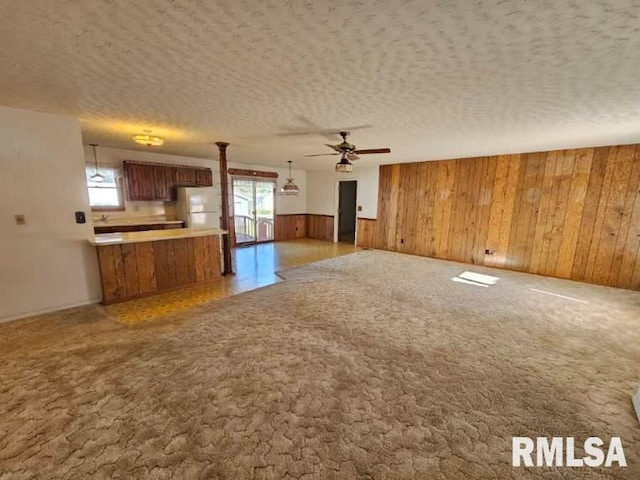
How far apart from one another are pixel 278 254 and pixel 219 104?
4.41 meters

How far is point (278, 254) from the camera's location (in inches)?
268

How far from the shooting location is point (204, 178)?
6789mm

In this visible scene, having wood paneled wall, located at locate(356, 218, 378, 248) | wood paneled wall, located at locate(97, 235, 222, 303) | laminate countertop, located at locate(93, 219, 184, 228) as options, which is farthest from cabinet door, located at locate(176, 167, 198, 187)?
wood paneled wall, located at locate(356, 218, 378, 248)

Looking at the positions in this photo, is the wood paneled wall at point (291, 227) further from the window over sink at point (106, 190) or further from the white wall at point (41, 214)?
the white wall at point (41, 214)

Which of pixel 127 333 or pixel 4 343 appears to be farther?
pixel 127 333

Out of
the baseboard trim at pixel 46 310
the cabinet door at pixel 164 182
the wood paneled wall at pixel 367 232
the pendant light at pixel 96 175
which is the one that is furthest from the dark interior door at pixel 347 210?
the baseboard trim at pixel 46 310

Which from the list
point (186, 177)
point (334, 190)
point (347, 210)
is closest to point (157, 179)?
point (186, 177)

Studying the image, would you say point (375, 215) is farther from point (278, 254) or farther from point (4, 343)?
point (4, 343)

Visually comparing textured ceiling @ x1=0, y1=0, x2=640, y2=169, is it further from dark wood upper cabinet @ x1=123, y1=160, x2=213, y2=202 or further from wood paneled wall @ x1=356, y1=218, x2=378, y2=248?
wood paneled wall @ x1=356, y1=218, x2=378, y2=248

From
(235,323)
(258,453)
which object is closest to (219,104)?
(235,323)

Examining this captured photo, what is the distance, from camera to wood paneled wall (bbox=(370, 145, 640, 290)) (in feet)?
14.9

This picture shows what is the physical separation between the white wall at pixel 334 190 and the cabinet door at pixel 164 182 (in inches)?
172

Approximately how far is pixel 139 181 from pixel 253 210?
2970 mm

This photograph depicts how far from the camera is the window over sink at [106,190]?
5.28 m
